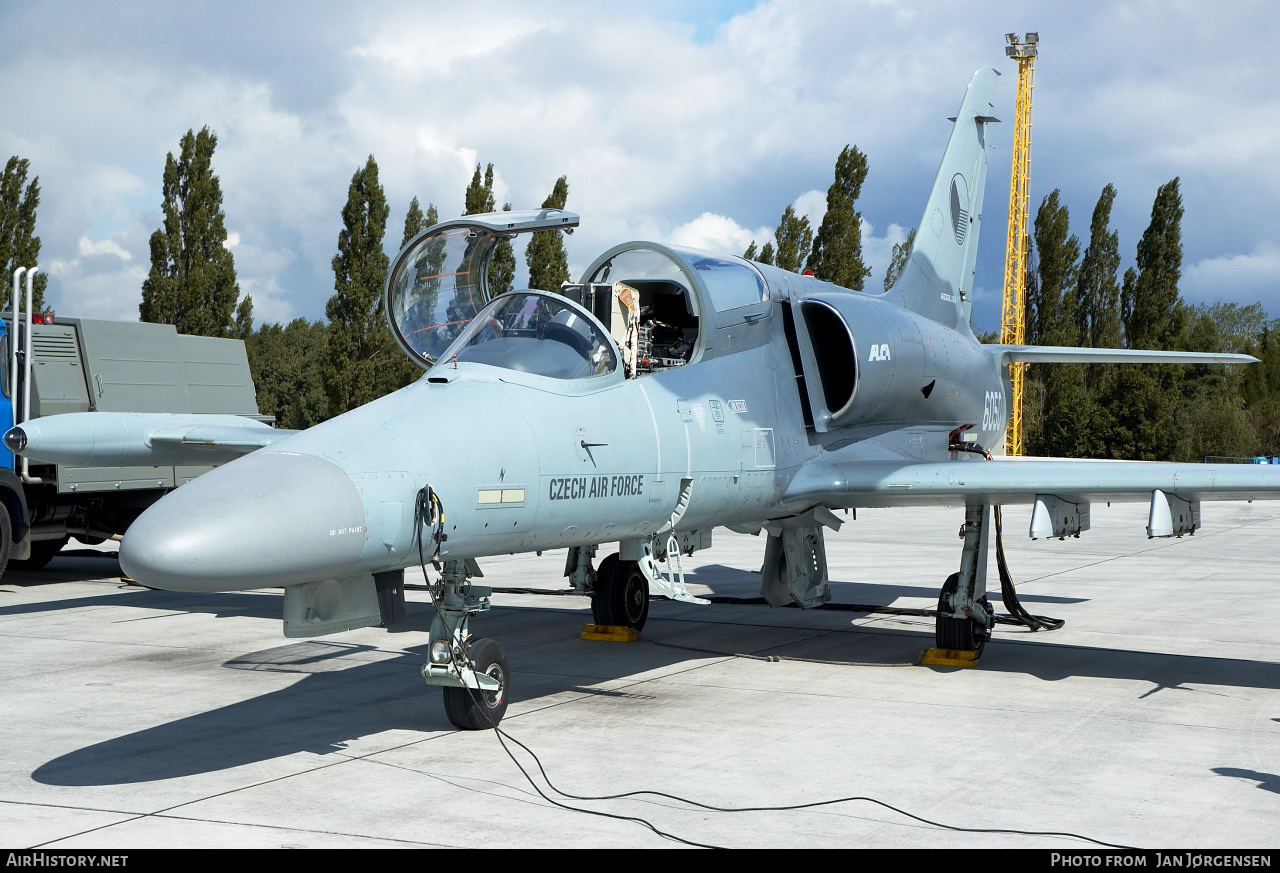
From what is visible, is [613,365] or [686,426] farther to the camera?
[686,426]

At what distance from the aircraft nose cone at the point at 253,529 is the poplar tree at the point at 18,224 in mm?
34083

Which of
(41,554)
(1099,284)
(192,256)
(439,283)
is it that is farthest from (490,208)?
(1099,284)

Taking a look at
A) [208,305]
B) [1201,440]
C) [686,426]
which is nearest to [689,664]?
[686,426]

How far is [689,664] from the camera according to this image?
9805 mm

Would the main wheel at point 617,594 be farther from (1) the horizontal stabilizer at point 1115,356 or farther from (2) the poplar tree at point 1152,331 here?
(2) the poplar tree at point 1152,331

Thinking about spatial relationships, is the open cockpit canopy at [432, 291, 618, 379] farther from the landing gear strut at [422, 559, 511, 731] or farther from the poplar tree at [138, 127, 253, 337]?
the poplar tree at [138, 127, 253, 337]

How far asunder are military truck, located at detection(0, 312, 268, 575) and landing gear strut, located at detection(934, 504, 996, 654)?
9371 millimetres

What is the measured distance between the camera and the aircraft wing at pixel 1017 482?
8695mm

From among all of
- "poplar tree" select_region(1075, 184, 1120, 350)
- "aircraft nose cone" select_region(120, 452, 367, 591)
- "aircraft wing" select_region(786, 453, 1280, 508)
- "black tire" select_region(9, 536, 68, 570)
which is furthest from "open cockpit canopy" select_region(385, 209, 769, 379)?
"poplar tree" select_region(1075, 184, 1120, 350)

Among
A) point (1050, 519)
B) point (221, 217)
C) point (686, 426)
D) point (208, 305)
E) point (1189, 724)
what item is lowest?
point (1189, 724)

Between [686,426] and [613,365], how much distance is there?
0.82 metres

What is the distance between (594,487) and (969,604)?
4.22 meters

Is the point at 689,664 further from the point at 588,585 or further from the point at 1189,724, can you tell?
the point at 1189,724

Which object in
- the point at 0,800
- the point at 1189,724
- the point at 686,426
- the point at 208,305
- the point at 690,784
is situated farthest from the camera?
the point at 208,305
